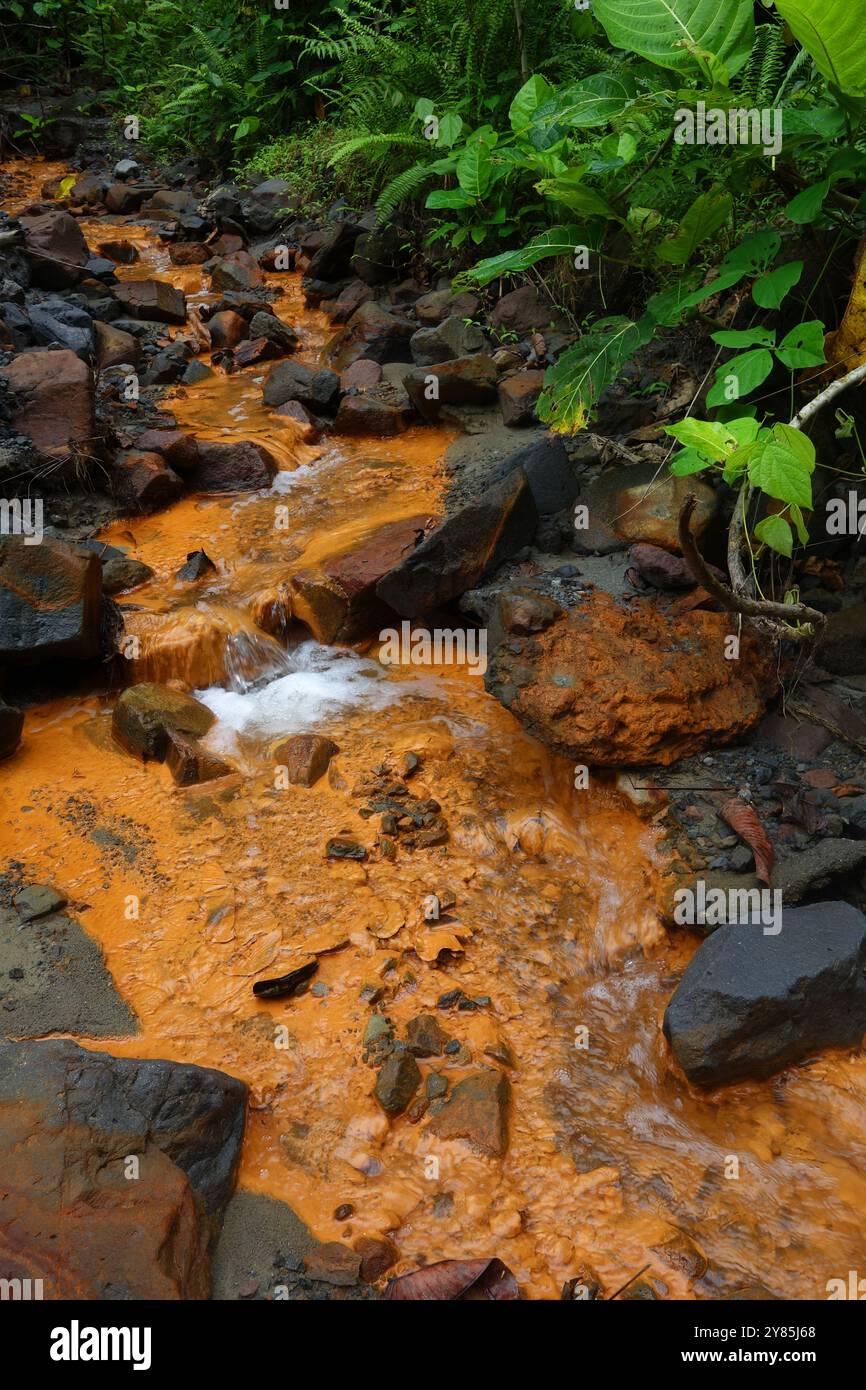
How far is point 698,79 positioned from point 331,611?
316 centimetres

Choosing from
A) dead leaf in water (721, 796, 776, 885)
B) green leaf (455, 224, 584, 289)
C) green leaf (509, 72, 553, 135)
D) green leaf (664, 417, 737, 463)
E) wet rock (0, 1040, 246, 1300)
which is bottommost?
wet rock (0, 1040, 246, 1300)

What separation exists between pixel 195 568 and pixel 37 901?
Answer: 264 cm

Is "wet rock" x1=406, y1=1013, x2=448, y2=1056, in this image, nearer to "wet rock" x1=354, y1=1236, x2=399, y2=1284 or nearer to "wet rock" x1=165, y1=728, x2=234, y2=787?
"wet rock" x1=354, y1=1236, x2=399, y2=1284

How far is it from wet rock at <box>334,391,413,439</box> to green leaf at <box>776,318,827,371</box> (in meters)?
4.10

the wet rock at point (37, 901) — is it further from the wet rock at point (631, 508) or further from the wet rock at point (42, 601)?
the wet rock at point (631, 508)

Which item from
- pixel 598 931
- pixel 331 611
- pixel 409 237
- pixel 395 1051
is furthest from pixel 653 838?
pixel 409 237

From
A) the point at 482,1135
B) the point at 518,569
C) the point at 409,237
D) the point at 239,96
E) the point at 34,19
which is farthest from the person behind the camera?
the point at 34,19

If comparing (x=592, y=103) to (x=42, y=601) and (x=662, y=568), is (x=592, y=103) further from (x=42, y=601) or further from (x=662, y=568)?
(x=42, y=601)

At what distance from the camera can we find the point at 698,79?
397cm

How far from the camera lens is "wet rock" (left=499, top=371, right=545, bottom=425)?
6688mm

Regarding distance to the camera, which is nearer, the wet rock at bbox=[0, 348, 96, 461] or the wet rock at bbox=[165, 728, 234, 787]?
the wet rock at bbox=[165, 728, 234, 787]

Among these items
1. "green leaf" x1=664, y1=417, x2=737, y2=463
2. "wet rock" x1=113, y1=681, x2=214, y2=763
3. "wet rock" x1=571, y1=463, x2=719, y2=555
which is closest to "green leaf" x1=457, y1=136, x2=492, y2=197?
"wet rock" x1=571, y1=463, x2=719, y2=555

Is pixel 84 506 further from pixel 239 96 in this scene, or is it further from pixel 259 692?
pixel 239 96

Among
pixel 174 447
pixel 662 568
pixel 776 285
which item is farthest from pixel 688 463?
pixel 174 447
